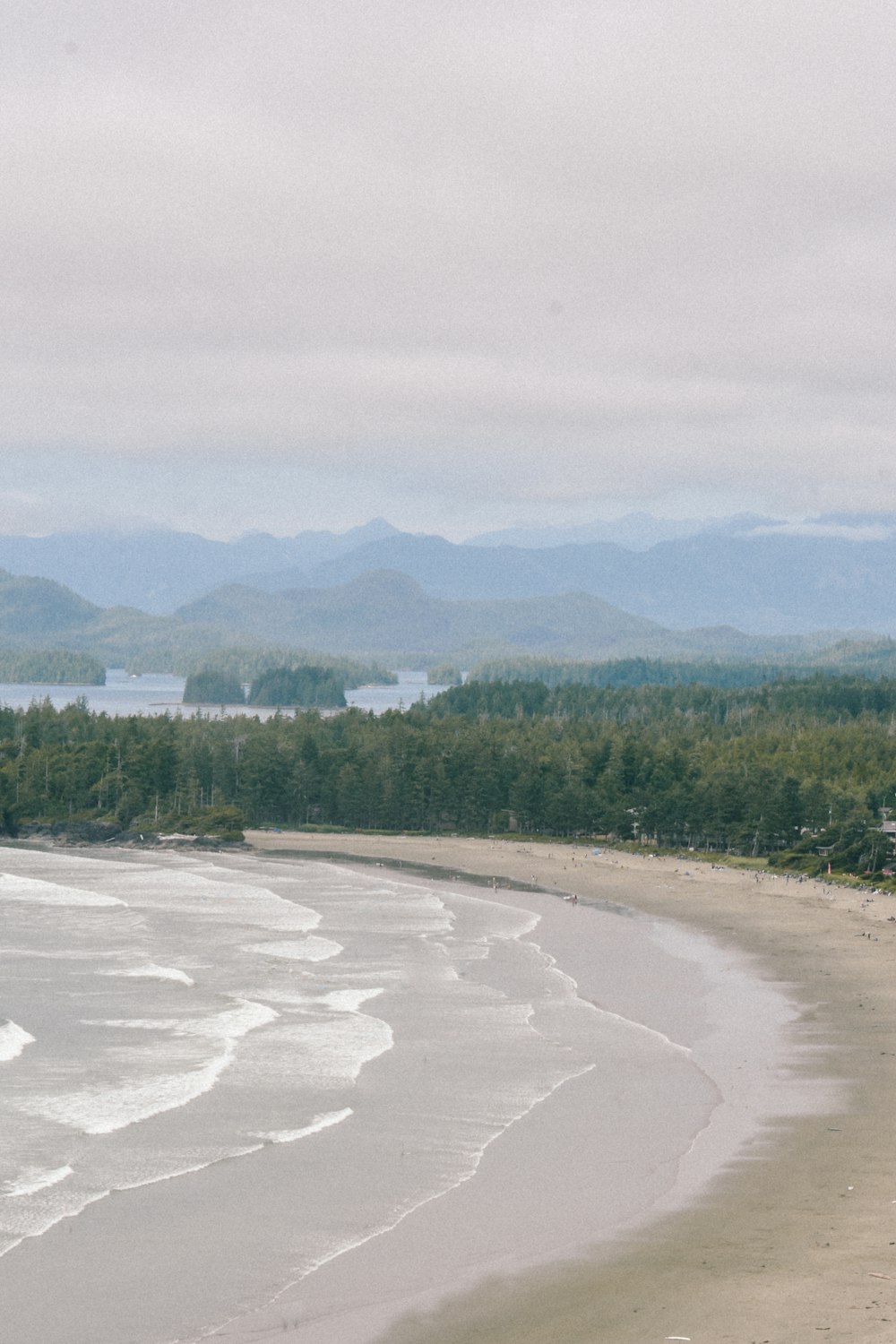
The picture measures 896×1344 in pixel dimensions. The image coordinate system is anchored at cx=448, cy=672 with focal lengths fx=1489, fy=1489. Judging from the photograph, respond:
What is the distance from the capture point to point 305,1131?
41.3 metres

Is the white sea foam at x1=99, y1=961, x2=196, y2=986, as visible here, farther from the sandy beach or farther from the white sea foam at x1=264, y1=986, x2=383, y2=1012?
the sandy beach

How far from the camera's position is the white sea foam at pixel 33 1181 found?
3569cm

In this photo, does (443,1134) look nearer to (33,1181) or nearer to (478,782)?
(33,1181)

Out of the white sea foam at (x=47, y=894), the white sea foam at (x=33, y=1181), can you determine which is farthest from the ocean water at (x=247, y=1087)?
the white sea foam at (x=47, y=894)

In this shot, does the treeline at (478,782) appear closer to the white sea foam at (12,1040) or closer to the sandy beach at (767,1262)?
the sandy beach at (767,1262)

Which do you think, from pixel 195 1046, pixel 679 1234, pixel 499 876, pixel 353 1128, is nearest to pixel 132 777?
pixel 499 876

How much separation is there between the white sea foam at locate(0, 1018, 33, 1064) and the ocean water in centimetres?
14

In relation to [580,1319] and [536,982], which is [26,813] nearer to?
[536,982]

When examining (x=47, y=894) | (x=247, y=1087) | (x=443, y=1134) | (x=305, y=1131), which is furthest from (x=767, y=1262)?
(x=47, y=894)

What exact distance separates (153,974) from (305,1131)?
28.2 meters

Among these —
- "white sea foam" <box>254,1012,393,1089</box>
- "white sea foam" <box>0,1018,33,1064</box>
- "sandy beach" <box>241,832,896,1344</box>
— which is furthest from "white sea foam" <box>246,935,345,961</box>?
"sandy beach" <box>241,832,896,1344</box>

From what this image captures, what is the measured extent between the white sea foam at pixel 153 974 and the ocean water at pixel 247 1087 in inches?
8.1

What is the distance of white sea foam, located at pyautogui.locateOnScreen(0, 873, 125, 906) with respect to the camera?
319 ft

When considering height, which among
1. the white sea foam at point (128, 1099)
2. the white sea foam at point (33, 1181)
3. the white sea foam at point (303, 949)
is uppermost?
the white sea foam at point (33, 1181)
